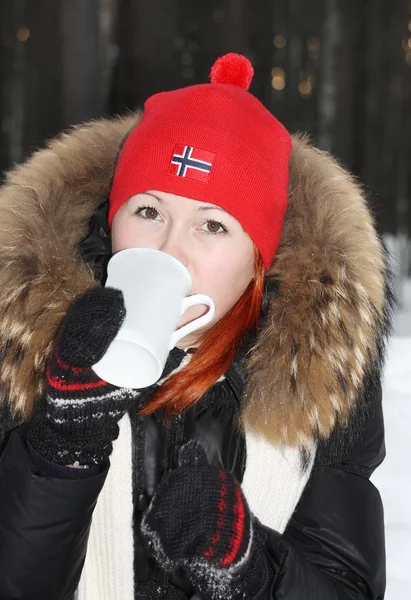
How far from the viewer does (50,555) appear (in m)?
1.31

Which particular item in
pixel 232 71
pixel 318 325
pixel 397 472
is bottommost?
pixel 397 472

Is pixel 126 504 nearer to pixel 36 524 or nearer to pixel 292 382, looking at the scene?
pixel 36 524

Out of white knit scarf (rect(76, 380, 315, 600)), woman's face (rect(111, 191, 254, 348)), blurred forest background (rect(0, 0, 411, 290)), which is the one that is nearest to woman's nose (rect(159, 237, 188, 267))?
woman's face (rect(111, 191, 254, 348))

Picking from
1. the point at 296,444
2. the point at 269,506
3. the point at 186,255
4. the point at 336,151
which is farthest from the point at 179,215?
the point at 336,151

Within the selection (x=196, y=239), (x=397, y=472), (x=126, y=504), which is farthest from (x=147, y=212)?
(x=397, y=472)

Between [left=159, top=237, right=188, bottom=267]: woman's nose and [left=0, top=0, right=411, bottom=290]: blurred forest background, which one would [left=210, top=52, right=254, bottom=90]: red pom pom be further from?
[left=0, top=0, right=411, bottom=290]: blurred forest background

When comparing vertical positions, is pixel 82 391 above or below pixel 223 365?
above

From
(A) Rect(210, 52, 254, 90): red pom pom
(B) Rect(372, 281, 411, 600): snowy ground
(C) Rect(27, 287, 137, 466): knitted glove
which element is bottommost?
(B) Rect(372, 281, 411, 600): snowy ground

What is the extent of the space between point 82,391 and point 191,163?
0.55m

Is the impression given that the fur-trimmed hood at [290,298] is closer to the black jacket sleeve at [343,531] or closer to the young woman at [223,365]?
the young woman at [223,365]

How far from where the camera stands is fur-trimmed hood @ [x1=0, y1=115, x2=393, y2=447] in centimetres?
147

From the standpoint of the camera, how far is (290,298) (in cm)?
156

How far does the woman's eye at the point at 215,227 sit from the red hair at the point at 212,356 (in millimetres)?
94

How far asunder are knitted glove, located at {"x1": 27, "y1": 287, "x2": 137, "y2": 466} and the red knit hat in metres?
0.39
